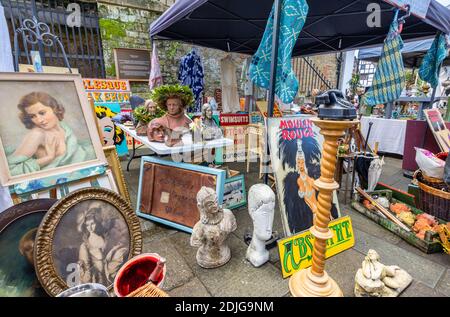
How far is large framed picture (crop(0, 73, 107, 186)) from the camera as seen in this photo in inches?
57.2

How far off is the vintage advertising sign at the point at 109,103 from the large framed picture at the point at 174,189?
6.02 ft

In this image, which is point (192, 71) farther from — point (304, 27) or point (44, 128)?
point (44, 128)

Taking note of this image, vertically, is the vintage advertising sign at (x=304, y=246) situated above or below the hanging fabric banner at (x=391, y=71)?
below

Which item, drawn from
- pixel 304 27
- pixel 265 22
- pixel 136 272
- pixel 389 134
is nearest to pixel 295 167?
pixel 136 272

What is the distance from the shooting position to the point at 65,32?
5.61 metres

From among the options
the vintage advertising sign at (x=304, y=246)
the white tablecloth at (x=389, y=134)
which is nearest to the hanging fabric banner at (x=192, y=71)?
the vintage advertising sign at (x=304, y=246)

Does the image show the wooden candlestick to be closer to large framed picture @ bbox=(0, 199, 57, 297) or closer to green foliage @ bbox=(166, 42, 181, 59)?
large framed picture @ bbox=(0, 199, 57, 297)

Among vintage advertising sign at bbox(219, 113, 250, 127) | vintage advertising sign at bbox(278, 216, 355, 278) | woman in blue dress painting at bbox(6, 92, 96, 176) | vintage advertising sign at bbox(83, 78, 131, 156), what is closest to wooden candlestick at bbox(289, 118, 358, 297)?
vintage advertising sign at bbox(278, 216, 355, 278)

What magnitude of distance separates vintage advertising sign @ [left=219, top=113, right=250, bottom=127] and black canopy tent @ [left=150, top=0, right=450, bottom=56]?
1.69 metres

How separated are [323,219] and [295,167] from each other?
2.62ft

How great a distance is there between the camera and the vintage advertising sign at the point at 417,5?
7.29 ft

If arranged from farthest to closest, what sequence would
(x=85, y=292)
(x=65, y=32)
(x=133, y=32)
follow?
(x=133, y=32) < (x=65, y=32) < (x=85, y=292)

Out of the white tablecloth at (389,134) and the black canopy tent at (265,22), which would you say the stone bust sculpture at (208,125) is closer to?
the black canopy tent at (265,22)
